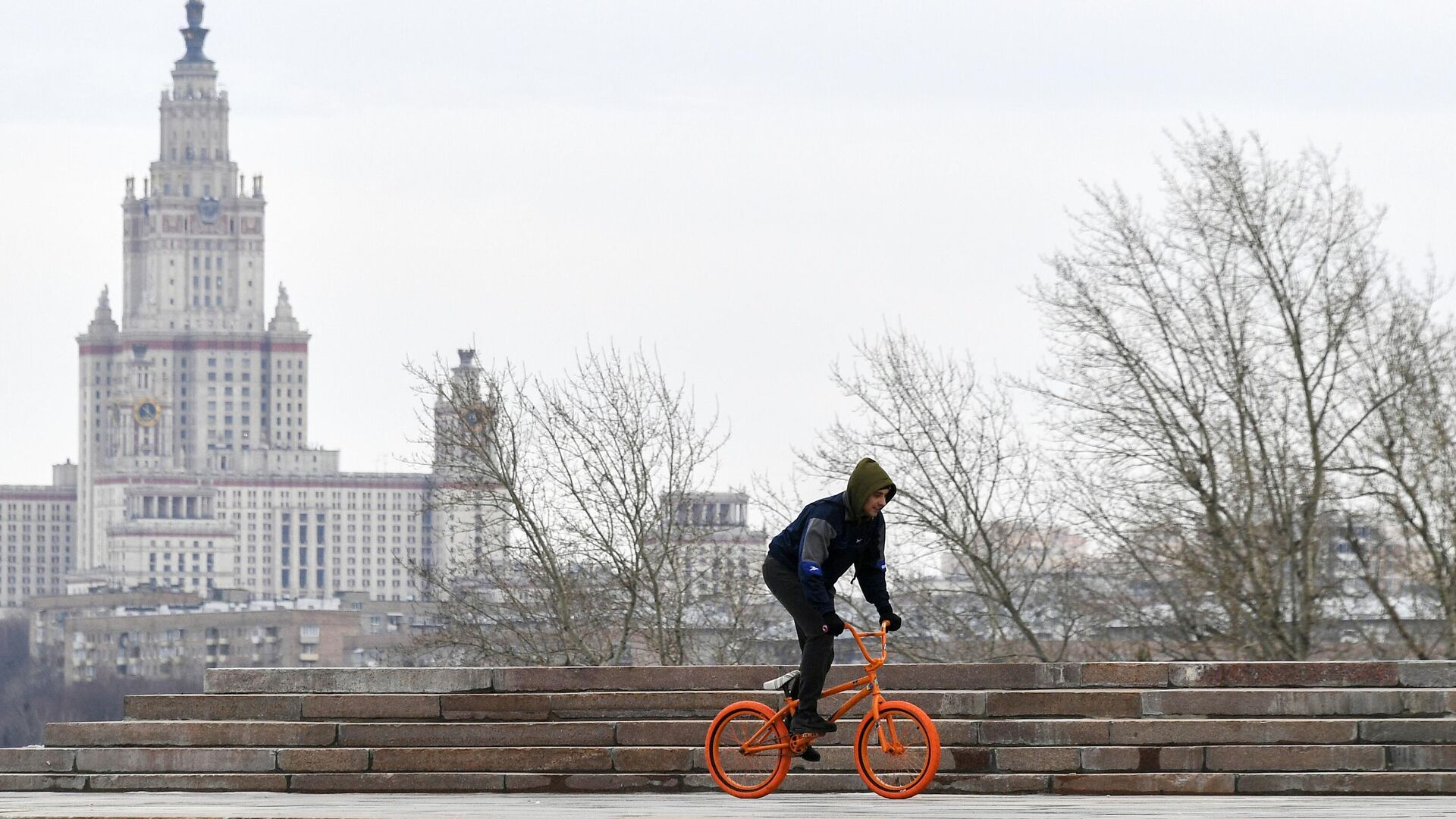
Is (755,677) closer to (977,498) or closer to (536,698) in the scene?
(536,698)

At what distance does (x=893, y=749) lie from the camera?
39.5 feet

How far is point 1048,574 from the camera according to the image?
1438 inches

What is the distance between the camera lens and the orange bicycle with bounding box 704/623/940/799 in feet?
39.4

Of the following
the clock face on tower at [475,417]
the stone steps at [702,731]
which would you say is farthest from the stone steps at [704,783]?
the clock face on tower at [475,417]

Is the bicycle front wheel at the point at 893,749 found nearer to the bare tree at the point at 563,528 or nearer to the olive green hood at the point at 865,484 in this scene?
the olive green hood at the point at 865,484

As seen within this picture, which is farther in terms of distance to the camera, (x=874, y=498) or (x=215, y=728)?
(x=215, y=728)

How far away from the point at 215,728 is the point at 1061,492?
75.5 ft

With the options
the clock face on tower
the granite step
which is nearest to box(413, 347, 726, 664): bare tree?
the clock face on tower

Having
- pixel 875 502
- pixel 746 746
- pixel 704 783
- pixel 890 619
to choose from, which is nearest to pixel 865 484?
pixel 875 502

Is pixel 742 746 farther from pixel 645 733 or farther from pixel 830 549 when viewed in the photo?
pixel 645 733

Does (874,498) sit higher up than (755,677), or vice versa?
(874,498)

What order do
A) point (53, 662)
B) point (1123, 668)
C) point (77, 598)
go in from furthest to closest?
point (77, 598)
point (53, 662)
point (1123, 668)

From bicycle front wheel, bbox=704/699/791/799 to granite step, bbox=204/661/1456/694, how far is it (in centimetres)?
141

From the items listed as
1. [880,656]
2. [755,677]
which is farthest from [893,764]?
[755,677]
